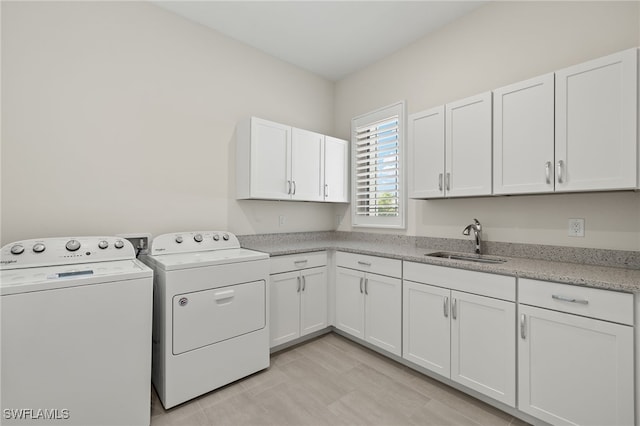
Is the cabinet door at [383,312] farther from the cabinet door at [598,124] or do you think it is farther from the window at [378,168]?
the cabinet door at [598,124]

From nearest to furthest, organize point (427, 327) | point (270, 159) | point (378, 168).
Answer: point (427, 327)
point (270, 159)
point (378, 168)

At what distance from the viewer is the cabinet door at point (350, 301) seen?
2611 millimetres

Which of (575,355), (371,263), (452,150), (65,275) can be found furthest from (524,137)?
(65,275)

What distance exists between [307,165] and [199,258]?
1456 millimetres

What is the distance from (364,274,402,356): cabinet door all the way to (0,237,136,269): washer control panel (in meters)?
1.84

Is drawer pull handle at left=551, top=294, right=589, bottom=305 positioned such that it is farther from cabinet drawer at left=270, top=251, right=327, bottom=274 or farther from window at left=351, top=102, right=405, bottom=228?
cabinet drawer at left=270, top=251, right=327, bottom=274

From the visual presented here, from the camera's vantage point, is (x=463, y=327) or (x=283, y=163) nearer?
(x=463, y=327)

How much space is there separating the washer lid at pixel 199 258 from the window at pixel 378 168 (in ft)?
4.64

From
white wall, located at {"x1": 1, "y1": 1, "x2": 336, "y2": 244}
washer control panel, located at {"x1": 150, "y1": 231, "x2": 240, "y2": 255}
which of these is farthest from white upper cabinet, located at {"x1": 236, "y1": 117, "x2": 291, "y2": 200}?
washer control panel, located at {"x1": 150, "y1": 231, "x2": 240, "y2": 255}

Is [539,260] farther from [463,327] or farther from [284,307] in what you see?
[284,307]

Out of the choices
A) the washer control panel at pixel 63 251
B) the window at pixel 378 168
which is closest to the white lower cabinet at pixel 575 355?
the window at pixel 378 168

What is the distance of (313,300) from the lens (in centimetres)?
276

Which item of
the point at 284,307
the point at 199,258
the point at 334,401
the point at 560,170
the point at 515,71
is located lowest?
the point at 334,401

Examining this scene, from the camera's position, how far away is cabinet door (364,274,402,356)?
2311mm
